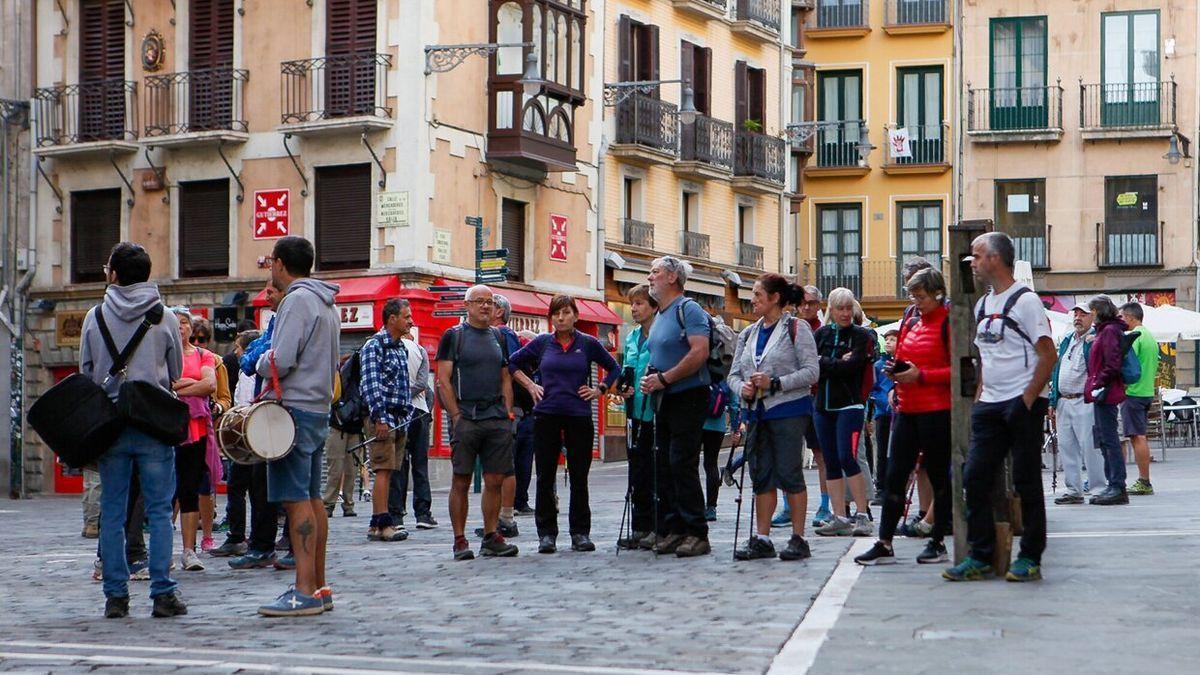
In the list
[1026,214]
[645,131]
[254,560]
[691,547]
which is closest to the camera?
[691,547]

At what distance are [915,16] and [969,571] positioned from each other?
4518 centimetres

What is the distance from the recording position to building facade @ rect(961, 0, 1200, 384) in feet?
172

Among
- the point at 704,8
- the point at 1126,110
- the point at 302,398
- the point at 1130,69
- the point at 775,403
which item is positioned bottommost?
the point at 775,403

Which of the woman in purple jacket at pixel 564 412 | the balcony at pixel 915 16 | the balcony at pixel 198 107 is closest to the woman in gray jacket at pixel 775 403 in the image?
the woman in purple jacket at pixel 564 412

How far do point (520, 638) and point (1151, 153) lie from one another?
4635cm

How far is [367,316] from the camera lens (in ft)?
111

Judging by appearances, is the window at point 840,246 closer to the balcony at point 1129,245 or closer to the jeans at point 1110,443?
the balcony at point 1129,245

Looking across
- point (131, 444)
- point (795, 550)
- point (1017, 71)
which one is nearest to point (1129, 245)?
point (1017, 71)

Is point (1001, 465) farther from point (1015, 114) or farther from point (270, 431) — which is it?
point (1015, 114)

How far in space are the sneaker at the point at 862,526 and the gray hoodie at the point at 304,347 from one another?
576cm

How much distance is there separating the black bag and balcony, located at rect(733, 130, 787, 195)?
1408 inches

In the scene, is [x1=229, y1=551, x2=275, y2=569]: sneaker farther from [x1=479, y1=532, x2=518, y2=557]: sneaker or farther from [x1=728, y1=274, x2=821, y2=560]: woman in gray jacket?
[x1=728, y1=274, x2=821, y2=560]: woman in gray jacket

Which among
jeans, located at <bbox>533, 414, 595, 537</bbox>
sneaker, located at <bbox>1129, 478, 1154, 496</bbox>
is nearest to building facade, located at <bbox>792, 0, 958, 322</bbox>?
sneaker, located at <bbox>1129, 478, 1154, 496</bbox>

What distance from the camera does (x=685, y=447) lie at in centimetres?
1338
